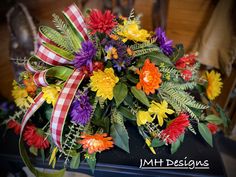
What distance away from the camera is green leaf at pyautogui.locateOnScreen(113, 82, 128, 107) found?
0.49 m

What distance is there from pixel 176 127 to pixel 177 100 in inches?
2.9

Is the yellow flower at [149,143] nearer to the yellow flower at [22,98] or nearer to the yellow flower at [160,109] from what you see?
the yellow flower at [160,109]

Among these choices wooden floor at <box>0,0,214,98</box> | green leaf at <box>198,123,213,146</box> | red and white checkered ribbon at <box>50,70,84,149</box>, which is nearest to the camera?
red and white checkered ribbon at <box>50,70,84,149</box>

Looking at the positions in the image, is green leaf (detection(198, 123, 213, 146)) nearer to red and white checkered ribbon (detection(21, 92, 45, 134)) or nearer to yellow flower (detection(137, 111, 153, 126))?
yellow flower (detection(137, 111, 153, 126))

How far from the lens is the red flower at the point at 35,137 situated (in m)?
0.58

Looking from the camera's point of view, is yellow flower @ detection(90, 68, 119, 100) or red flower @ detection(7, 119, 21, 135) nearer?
yellow flower @ detection(90, 68, 119, 100)

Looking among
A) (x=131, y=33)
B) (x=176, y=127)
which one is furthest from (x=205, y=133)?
(x=131, y=33)

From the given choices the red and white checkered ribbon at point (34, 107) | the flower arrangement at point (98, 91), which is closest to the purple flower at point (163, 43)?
the flower arrangement at point (98, 91)

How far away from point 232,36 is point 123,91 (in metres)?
0.85

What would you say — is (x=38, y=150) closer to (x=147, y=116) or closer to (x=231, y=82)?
(x=147, y=116)

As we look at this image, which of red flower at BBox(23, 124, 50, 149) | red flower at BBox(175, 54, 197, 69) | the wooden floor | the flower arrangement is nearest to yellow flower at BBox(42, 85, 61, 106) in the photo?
the flower arrangement

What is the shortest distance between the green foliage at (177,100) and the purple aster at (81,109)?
7.6 inches

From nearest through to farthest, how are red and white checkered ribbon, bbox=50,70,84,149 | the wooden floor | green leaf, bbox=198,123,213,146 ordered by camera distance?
red and white checkered ribbon, bbox=50,70,84,149, green leaf, bbox=198,123,213,146, the wooden floor

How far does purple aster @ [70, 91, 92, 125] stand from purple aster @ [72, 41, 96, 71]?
0.23 feet
